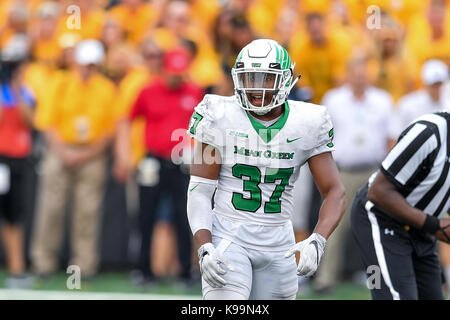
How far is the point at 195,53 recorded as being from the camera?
8.86 m

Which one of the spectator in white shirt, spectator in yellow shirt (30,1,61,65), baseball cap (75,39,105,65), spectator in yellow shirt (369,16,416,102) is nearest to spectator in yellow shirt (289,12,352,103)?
spectator in yellow shirt (369,16,416,102)

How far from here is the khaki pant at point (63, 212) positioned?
336 inches

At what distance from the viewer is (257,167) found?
456cm

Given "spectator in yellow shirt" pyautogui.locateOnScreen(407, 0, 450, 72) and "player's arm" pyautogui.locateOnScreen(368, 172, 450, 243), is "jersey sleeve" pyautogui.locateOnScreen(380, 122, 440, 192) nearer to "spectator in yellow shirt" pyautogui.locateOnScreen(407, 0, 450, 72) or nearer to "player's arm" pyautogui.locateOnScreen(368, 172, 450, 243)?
"player's arm" pyautogui.locateOnScreen(368, 172, 450, 243)

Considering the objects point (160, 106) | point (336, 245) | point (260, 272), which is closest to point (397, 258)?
point (260, 272)

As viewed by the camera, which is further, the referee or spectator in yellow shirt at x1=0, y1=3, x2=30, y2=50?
spectator in yellow shirt at x1=0, y1=3, x2=30, y2=50

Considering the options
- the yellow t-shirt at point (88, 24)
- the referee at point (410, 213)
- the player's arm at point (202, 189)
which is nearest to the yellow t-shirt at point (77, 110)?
the yellow t-shirt at point (88, 24)

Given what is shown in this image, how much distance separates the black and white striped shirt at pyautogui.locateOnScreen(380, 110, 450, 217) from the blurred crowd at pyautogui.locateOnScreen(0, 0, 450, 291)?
296cm

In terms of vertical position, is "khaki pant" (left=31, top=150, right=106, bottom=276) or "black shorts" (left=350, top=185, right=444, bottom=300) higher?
"black shorts" (left=350, top=185, right=444, bottom=300)

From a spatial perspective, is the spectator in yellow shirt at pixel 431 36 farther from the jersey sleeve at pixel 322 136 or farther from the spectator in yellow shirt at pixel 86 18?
the jersey sleeve at pixel 322 136

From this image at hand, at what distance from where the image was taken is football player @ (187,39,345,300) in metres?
4.51
